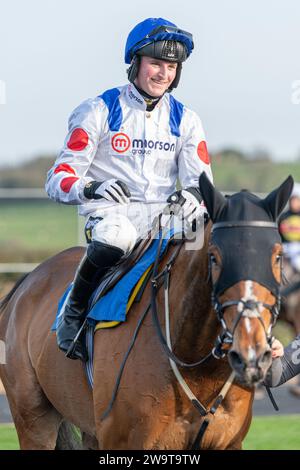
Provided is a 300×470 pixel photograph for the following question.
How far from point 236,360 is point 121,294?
1140 mm

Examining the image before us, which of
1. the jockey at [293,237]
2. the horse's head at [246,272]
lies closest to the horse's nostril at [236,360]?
the horse's head at [246,272]

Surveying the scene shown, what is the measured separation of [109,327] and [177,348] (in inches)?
18.7

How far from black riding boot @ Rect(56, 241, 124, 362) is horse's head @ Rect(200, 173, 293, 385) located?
886 mm

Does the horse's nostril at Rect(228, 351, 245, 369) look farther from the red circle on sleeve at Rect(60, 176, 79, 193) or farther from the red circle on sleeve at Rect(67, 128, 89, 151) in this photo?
the red circle on sleeve at Rect(67, 128, 89, 151)

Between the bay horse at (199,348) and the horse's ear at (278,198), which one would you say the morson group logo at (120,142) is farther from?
the horse's ear at (278,198)

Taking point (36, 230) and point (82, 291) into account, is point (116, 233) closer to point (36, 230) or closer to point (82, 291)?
point (82, 291)

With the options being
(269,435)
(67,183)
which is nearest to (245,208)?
(67,183)

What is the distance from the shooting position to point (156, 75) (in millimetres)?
5184

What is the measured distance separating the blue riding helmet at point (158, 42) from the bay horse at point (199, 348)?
3.61 feet

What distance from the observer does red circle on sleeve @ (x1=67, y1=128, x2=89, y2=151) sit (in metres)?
5.16

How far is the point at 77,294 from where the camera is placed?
16.6 ft

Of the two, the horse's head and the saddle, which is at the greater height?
the horse's head

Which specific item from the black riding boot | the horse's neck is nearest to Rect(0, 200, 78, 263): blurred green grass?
the black riding boot

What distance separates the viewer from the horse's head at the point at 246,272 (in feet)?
12.3
